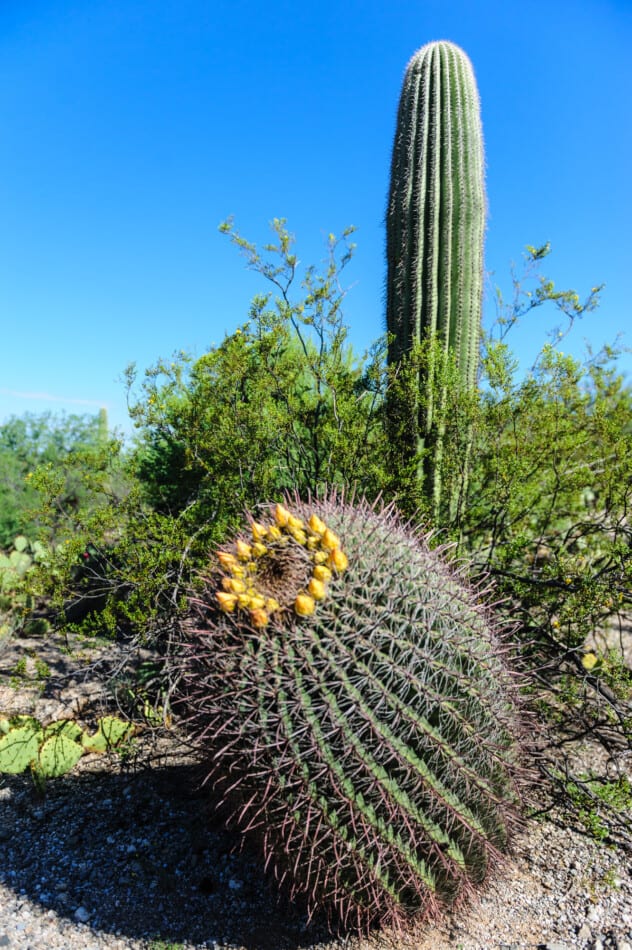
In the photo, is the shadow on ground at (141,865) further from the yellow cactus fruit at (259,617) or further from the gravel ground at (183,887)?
the yellow cactus fruit at (259,617)

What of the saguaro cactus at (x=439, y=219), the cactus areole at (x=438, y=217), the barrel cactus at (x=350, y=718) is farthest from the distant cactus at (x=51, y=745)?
the cactus areole at (x=438, y=217)

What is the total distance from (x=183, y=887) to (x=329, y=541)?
194 centimetres

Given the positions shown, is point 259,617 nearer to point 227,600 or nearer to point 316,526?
point 227,600

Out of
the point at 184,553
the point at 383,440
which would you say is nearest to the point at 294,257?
the point at 383,440

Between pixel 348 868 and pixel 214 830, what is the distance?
1.36 m

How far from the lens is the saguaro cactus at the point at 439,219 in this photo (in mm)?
5367

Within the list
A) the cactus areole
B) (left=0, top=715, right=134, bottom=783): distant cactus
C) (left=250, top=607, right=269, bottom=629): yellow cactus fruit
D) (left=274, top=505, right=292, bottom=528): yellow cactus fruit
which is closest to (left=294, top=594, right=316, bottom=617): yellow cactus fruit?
(left=250, top=607, right=269, bottom=629): yellow cactus fruit

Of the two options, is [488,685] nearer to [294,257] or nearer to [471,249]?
[294,257]

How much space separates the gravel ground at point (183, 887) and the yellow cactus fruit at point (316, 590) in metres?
1.07

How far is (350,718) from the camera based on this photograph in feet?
7.17

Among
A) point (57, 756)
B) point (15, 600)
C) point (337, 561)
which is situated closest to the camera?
point (337, 561)

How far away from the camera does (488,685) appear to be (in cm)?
255

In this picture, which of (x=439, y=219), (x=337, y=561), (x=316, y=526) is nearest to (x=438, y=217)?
(x=439, y=219)

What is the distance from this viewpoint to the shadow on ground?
2805mm
